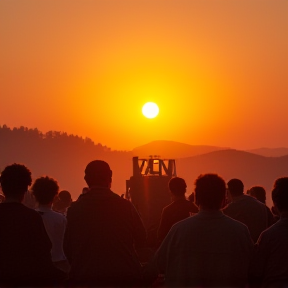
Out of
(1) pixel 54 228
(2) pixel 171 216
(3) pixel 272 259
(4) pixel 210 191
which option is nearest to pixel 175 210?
(2) pixel 171 216

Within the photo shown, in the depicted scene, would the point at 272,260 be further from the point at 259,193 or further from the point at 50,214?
the point at 259,193

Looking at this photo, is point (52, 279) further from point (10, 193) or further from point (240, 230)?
point (240, 230)

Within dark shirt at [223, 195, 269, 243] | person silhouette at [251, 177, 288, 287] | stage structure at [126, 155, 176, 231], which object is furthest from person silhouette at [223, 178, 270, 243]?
stage structure at [126, 155, 176, 231]

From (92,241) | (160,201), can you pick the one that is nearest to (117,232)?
(92,241)

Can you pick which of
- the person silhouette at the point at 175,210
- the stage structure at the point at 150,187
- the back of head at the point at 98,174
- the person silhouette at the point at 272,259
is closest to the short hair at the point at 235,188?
the person silhouette at the point at 175,210

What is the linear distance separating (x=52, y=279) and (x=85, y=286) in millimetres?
397

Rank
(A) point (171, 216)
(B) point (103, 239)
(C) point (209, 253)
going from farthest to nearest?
(A) point (171, 216) → (B) point (103, 239) → (C) point (209, 253)

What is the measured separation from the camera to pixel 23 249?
5.91 m

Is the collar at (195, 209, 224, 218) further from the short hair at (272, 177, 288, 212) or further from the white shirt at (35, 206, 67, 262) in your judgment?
the white shirt at (35, 206, 67, 262)

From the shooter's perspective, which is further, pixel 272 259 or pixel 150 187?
pixel 150 187

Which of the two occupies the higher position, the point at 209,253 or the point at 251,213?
the point at 251,213

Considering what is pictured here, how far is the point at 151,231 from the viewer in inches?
510

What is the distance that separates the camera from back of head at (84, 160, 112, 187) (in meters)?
6.54

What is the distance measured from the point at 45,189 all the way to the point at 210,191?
8.86 feet
